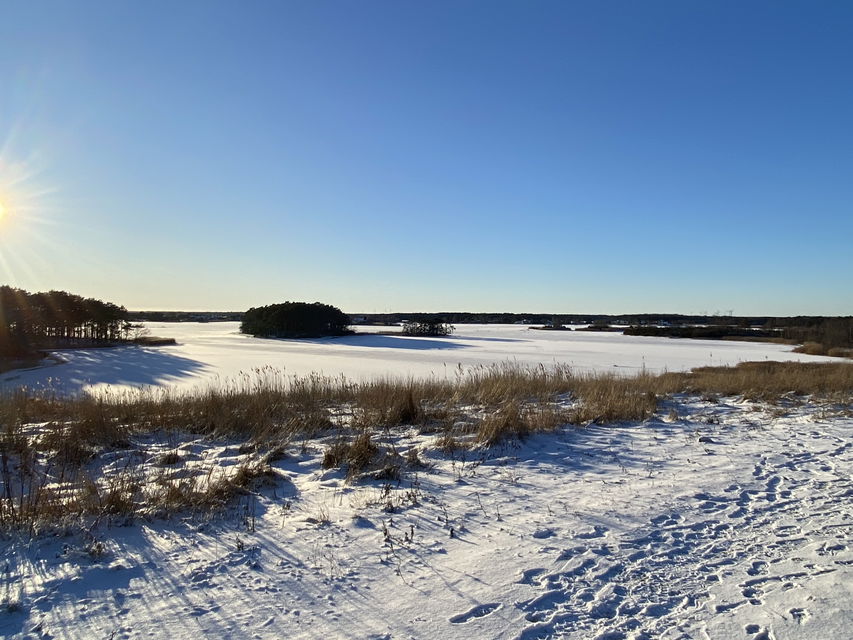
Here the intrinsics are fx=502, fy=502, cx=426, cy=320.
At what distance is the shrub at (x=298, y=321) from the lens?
233 ft

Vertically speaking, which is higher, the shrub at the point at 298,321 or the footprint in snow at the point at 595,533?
the shrub at the point at 298,321

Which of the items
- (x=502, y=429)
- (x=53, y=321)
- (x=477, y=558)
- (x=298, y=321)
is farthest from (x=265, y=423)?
(x=298, y=321)

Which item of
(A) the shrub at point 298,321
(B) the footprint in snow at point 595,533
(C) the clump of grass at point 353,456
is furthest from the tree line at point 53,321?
(B) the footprint in snow at point 595,533

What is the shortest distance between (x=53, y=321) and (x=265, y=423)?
63903 millimetres

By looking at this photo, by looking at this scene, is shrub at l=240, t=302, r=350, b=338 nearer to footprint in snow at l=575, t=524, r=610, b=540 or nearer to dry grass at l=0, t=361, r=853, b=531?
dry grass at l=0, t=361, r=853, b=531

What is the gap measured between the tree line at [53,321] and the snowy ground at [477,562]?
46.6 meters

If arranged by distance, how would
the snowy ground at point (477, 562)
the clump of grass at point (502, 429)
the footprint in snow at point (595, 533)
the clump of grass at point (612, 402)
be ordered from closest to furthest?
1. the snowy ground at point (477, 562)
2. the footprint in snow at point (595, 533)
3. the clump of grass at point (502, 429)
4. the clump of grass at point (612, 402)

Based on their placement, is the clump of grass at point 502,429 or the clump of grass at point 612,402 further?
the clump of grass at point 612,402

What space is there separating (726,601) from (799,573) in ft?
2.65

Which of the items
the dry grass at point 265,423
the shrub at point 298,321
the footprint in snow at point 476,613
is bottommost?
the footprint in snow at point 476,613

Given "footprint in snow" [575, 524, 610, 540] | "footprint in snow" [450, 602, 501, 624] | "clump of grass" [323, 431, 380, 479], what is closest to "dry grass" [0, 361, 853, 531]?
"clump of grass" [323, 431, 380, 479]

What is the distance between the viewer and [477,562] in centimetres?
385

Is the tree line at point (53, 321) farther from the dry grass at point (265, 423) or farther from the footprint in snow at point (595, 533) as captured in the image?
the footprint in snow at point (595, 533)

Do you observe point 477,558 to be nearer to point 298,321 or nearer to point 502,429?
point 502,429
